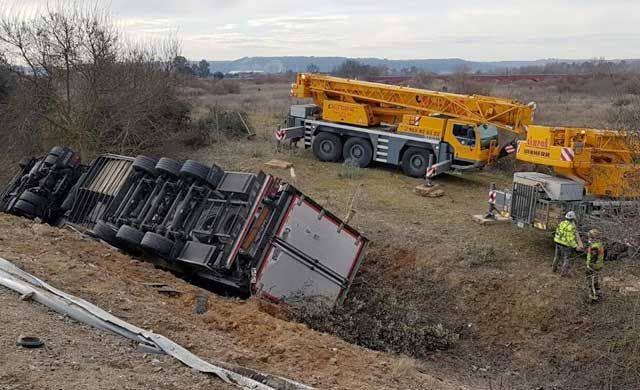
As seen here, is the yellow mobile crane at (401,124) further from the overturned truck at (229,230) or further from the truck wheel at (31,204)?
the truck wheel at (31,204)

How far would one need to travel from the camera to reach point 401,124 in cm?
1738

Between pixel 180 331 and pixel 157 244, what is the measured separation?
2.53m

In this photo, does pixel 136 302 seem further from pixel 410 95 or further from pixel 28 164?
pixel 410 95

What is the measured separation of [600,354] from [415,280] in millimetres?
3334

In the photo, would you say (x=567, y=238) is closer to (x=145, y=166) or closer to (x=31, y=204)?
(x=145, y=166)

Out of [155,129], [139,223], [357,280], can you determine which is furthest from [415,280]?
[155,129]

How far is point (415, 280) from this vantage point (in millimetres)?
10734

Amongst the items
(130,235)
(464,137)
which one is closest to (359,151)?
(464,137)

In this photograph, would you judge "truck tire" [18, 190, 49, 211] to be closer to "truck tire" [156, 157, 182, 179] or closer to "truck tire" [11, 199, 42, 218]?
"truck tire" [11, 199, 42, 218]

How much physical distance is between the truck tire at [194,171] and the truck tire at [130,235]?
96 cm

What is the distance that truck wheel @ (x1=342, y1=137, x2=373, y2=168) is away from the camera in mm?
18016

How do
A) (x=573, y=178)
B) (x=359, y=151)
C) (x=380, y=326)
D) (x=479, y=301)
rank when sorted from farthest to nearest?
(x=359, y=151), (x=573, y=178), (x=479, y=301), (x=380, y=326)

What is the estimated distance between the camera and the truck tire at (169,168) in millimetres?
8703

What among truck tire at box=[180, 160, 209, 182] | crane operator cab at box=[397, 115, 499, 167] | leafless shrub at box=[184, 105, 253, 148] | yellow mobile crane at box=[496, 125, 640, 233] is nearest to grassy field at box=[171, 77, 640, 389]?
yellow mobile crane at box=[496, 125, 640, 233]
